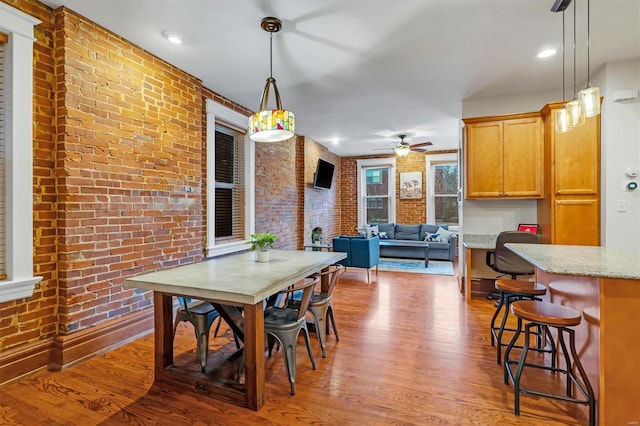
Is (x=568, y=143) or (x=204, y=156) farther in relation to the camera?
(x=204, y=156)

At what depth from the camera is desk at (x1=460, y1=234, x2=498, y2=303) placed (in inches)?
158

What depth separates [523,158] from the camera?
158 inches

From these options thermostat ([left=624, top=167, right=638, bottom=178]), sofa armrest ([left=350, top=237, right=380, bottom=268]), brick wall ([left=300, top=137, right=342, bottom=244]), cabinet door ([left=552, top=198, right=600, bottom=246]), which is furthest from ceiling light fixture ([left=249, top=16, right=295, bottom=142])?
brick wall ([left=300, top=137, right=342, bottom=244])

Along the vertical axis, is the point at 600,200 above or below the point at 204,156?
below

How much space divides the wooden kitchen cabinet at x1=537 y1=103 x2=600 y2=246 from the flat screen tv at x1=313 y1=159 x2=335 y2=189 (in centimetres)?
423

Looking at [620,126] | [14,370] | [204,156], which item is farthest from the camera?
[204,156]

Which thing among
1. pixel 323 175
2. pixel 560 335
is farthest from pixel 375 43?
pixel 323 175

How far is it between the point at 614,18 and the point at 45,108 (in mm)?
4515

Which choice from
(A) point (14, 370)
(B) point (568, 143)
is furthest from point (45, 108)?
(B) point (568, 143)

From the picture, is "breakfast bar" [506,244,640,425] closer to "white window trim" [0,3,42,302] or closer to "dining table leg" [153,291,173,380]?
"dining table leg" [153,291,173,380]

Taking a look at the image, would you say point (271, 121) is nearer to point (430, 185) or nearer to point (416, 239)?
point (416, 239)

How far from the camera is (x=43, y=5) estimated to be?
2.36m

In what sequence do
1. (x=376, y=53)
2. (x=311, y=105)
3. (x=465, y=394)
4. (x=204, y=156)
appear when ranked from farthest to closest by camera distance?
1. (x=311, y=105)
2. (x=204, y=156)
3. (x=376, y=53)
4. (x=465, y=394)

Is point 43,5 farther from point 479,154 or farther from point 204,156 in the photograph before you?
point 479,154
